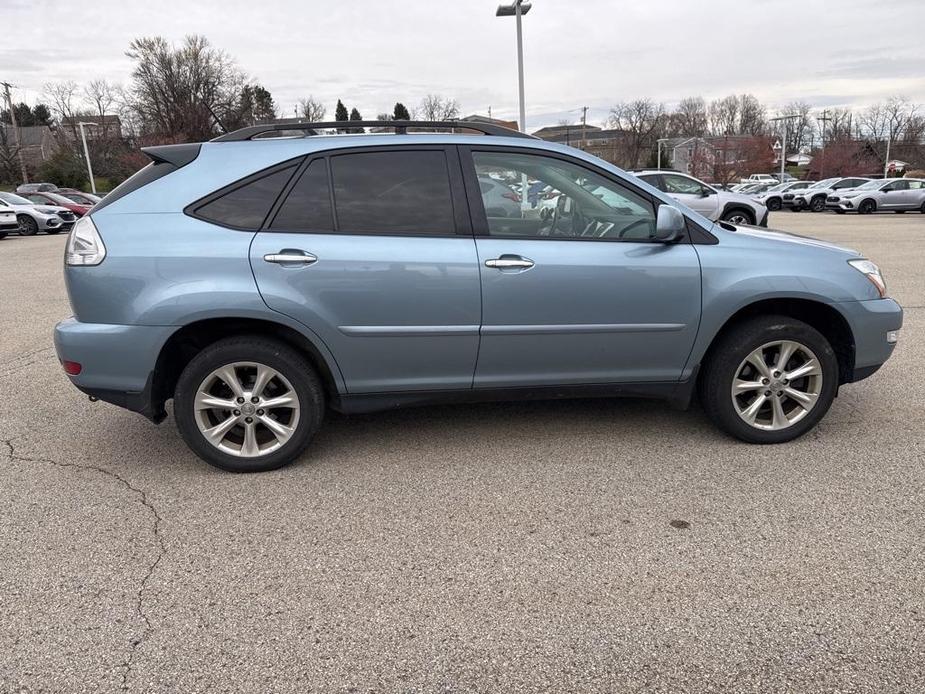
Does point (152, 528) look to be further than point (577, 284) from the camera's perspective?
No

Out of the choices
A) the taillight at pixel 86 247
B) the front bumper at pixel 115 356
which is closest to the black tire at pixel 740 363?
the front bumper at pixel 115 356

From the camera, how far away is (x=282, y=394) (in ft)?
11.8

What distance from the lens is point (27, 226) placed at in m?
23.0

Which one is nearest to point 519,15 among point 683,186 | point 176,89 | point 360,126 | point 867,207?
point 683,186

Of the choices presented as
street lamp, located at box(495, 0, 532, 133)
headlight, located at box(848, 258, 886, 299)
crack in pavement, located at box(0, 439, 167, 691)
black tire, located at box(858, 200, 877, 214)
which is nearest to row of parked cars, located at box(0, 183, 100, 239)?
street lamp, located at box(495, 0, 532, 133)

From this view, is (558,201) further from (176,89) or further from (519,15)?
(176,89)

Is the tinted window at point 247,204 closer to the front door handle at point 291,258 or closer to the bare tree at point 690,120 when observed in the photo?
the front door handle at point 291,258

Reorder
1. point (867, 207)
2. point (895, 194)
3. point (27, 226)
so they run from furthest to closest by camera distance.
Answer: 1. point (867, 207)
2. point (895, 194)
3. point (27, 226)

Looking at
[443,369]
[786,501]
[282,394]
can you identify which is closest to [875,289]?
[786,501]

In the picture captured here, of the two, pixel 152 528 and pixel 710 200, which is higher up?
pixel 710 200

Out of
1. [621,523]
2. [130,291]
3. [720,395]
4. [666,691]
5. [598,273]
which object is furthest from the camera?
[720,395]

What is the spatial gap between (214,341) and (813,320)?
334 cm

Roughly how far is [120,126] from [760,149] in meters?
57.4

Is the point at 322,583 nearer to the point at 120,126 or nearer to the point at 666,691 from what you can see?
the point at 666,691
